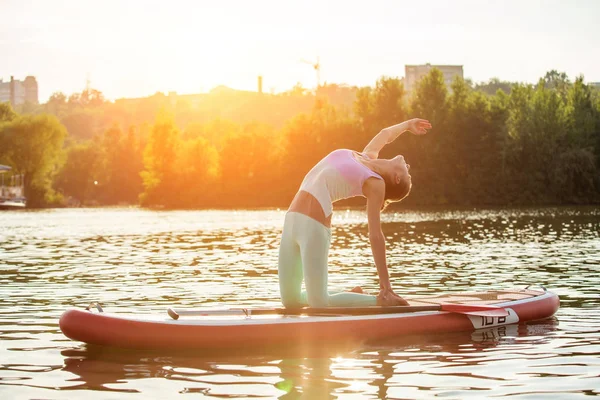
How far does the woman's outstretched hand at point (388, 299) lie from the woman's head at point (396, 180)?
1088 mm

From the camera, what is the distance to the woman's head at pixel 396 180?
8258 mm

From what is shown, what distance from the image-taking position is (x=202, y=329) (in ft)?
27.5

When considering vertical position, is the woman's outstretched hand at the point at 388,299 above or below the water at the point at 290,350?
above

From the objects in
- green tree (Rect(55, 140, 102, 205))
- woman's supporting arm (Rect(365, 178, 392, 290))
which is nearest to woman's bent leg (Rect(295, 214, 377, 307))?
woman's supporting arm (Rect(365, 178, 392, 290))

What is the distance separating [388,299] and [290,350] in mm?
1216

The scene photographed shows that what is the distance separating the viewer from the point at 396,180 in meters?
8.27

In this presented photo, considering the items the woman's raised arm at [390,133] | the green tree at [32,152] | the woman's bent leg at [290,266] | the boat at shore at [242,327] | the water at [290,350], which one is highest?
the green tree at [32,152]

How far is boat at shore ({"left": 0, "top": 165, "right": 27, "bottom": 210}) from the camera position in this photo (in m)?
80.6

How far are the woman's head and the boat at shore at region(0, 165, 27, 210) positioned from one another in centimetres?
7557

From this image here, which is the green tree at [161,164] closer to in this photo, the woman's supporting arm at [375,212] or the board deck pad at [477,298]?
the board deck pad at [477,298]

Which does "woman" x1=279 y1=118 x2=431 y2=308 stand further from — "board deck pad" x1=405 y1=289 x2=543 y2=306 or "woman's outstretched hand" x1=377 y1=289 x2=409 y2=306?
"board deck pad" x1=405 y1=289 x2=543 y2=306

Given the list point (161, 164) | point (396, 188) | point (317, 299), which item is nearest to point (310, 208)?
point (396, 188)

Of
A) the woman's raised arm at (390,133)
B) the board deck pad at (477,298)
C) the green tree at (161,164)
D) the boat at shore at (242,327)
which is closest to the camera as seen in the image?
the boat at shore at (242,327)

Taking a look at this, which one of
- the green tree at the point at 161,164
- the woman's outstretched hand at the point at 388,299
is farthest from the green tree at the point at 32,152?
the woman's outstretched hand at the point at 388,299
